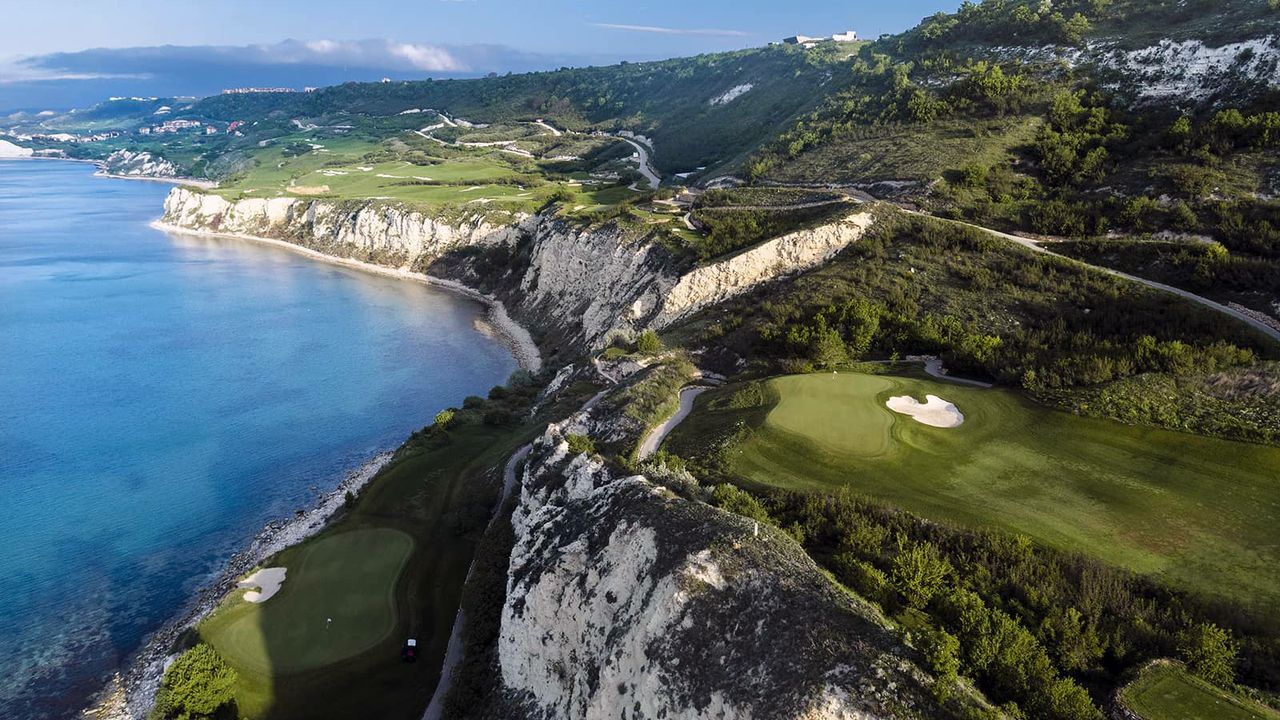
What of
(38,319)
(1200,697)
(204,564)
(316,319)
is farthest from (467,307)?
(1200,697)

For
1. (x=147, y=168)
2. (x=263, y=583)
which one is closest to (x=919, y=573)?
(x=263, y=583)

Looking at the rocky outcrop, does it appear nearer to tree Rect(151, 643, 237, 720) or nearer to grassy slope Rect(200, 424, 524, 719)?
grassy slope Rect(200, 424, 524, 719)

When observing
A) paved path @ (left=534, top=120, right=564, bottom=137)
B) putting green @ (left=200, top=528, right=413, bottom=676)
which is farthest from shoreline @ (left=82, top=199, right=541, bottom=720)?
paved path @ (left=534, top=120, right=564, bottom=137)

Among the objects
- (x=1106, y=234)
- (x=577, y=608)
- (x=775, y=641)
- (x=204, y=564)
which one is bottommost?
(x=204, y=564)

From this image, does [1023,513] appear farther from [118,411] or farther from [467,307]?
[467,307]

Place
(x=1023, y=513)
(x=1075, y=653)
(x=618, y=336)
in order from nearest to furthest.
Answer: (x=1075, y=653) → (x=1023, y=513) → (x=618, y=336)

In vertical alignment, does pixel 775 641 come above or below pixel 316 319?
above

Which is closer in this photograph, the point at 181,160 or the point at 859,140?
the point at 859,140

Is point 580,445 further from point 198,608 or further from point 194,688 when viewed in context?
point 198,608
